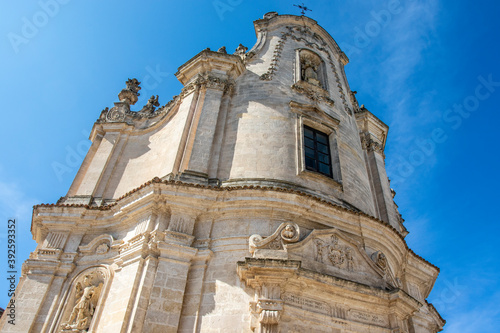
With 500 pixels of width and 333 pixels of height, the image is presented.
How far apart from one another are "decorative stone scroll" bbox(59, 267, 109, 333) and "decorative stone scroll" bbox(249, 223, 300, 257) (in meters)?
3.82

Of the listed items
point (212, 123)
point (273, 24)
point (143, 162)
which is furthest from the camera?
point (273, 24)

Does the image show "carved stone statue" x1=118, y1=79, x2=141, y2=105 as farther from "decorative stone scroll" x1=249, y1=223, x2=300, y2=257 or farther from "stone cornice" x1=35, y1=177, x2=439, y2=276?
"decorative stone scroll" x1=249, y1=223, x2=300, y2=257

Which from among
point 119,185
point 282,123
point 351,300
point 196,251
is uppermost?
point 282,123

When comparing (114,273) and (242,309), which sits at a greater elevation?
(114,273)

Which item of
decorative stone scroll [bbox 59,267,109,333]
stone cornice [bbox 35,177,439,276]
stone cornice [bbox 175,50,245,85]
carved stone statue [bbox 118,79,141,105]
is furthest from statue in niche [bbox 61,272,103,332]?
carved stone statue [bbox 118,79,141,105]

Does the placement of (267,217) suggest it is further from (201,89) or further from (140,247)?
(201,89)

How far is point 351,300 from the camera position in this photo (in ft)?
29.6

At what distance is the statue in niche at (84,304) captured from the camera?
9.06 meters

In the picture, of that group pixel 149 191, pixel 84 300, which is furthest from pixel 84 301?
pixel 149 191

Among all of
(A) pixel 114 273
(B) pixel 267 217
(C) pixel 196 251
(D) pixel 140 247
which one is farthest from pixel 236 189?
(A) pixel 114 273

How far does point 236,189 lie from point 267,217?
3.43 feet

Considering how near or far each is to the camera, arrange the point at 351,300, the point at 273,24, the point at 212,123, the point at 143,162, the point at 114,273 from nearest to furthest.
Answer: the point at 351,300, the point at 114,273, the point at 212,123, the point at 143,162, the point at 273,24

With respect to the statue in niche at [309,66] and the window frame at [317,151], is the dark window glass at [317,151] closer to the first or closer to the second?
the window frame at [317,151]

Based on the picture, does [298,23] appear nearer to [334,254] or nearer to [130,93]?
[130,93]
